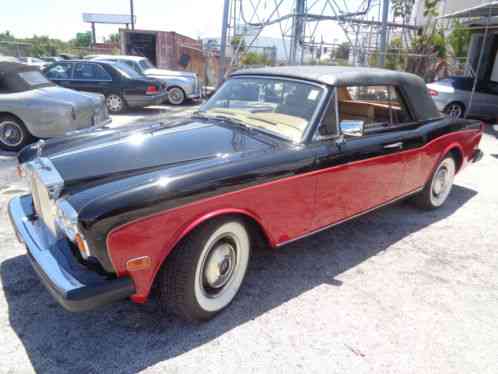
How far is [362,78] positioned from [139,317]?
2.78m

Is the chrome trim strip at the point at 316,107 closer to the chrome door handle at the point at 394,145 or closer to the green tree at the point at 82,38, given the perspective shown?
the chrome door handle at the point at 394,145

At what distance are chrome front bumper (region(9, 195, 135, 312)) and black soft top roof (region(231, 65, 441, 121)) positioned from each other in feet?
7.40

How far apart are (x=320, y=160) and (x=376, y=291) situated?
1.12 metres

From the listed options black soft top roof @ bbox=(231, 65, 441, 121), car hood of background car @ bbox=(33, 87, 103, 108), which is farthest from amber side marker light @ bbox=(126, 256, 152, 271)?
car hood of background car @ bbox=(33, 87, 103, 108)

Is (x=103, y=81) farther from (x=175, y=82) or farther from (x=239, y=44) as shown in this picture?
(x=239, y=44)

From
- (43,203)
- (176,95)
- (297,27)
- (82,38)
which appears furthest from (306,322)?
(82,38)

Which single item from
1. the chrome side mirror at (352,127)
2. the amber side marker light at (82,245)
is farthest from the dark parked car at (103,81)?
the amber side marker light at (82,245)

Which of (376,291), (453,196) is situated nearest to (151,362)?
(376,291)

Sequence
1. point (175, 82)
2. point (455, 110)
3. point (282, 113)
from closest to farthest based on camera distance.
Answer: point (282, 113) < point (455, 110) < point (175, 82)

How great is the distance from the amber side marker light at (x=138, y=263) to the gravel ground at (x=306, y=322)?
1.89ft

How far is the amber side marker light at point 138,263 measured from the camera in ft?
7.05

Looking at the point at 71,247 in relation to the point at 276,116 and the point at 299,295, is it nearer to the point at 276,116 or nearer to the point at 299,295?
the point at 299,295

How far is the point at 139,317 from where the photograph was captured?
2678 millimetres

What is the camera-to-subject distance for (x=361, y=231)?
417cm
